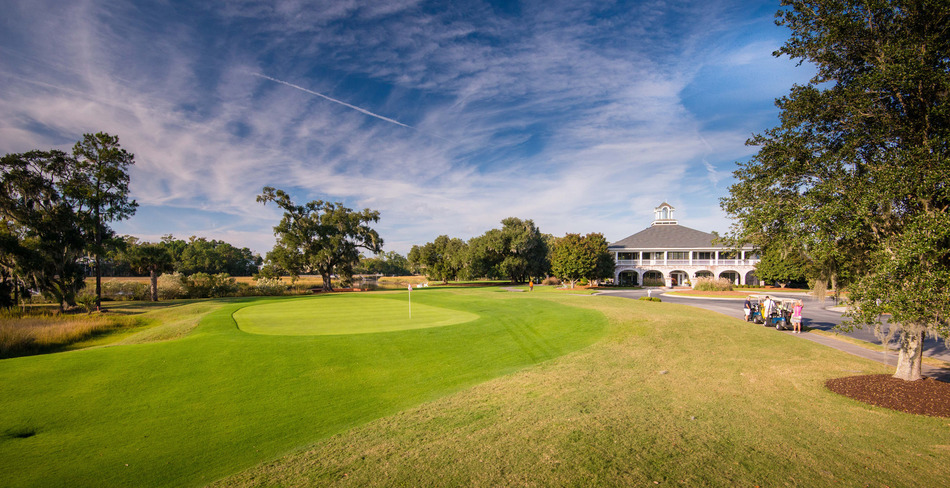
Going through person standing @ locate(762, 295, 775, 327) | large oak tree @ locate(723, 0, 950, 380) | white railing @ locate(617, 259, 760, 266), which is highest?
large oak tree @ locate(723, 0, 950, 380)

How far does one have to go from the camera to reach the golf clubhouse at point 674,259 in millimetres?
50594

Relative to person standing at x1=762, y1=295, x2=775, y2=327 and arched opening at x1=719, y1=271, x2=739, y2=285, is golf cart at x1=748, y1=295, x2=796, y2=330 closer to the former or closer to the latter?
person standing at x1=762, y1=295, x2=775, y2=327

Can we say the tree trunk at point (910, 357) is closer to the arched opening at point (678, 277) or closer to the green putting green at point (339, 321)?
the green putting green at point (339, 321)

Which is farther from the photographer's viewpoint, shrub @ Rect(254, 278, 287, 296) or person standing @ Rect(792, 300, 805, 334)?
shrub @ Rect(254, 278, 287, 296)

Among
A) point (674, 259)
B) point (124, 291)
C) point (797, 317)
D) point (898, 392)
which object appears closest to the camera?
point (898, 392)

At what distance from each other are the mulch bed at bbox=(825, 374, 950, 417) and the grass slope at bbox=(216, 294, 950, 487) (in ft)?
1.24

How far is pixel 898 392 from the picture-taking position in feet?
24.8

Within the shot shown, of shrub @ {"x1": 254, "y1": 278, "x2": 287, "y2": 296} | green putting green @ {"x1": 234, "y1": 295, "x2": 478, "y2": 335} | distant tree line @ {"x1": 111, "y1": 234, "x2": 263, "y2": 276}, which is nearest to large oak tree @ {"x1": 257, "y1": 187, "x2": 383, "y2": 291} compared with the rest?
shrub @ {"x1": 254, "y1": 278, "x2": 287, "y2": 296}

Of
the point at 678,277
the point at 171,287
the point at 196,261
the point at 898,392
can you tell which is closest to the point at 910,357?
the point at 898,392

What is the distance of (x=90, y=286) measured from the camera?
113 ft

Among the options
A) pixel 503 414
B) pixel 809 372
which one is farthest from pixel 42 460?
pixel 809 372

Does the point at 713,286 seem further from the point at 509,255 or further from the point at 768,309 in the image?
the point at 509,255

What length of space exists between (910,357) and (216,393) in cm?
1495

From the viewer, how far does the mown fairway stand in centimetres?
504
